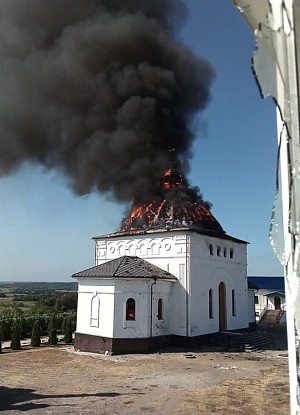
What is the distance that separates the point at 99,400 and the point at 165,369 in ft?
15.2

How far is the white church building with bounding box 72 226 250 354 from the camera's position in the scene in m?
18.4

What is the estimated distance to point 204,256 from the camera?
70.9 ft

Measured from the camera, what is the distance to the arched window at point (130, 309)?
18589 millimetres

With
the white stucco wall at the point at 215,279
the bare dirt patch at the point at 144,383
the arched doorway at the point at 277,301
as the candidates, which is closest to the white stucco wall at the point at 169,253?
the white stucco wall at the point at 215,279

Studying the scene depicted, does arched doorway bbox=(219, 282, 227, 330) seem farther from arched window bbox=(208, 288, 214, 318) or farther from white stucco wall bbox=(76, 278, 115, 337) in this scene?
white stucco wall bbox=(76, 278, 115, 337)

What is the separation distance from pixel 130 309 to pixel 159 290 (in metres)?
1.94

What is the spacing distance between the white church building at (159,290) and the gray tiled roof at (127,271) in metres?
0.02

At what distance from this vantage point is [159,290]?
65.4ft

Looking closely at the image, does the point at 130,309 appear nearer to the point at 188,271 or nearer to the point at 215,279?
the point at 188,271

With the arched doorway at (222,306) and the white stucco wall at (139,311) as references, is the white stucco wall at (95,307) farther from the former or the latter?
the arched doorway at (222,306)

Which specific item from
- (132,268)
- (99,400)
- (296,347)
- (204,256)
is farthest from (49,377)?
(296,347)

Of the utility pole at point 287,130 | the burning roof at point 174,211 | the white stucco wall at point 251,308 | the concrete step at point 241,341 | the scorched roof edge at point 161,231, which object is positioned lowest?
the concrete step at point 241,341

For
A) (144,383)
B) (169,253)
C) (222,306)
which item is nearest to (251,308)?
(222,306)

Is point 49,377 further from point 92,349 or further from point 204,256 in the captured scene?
point 204,256
